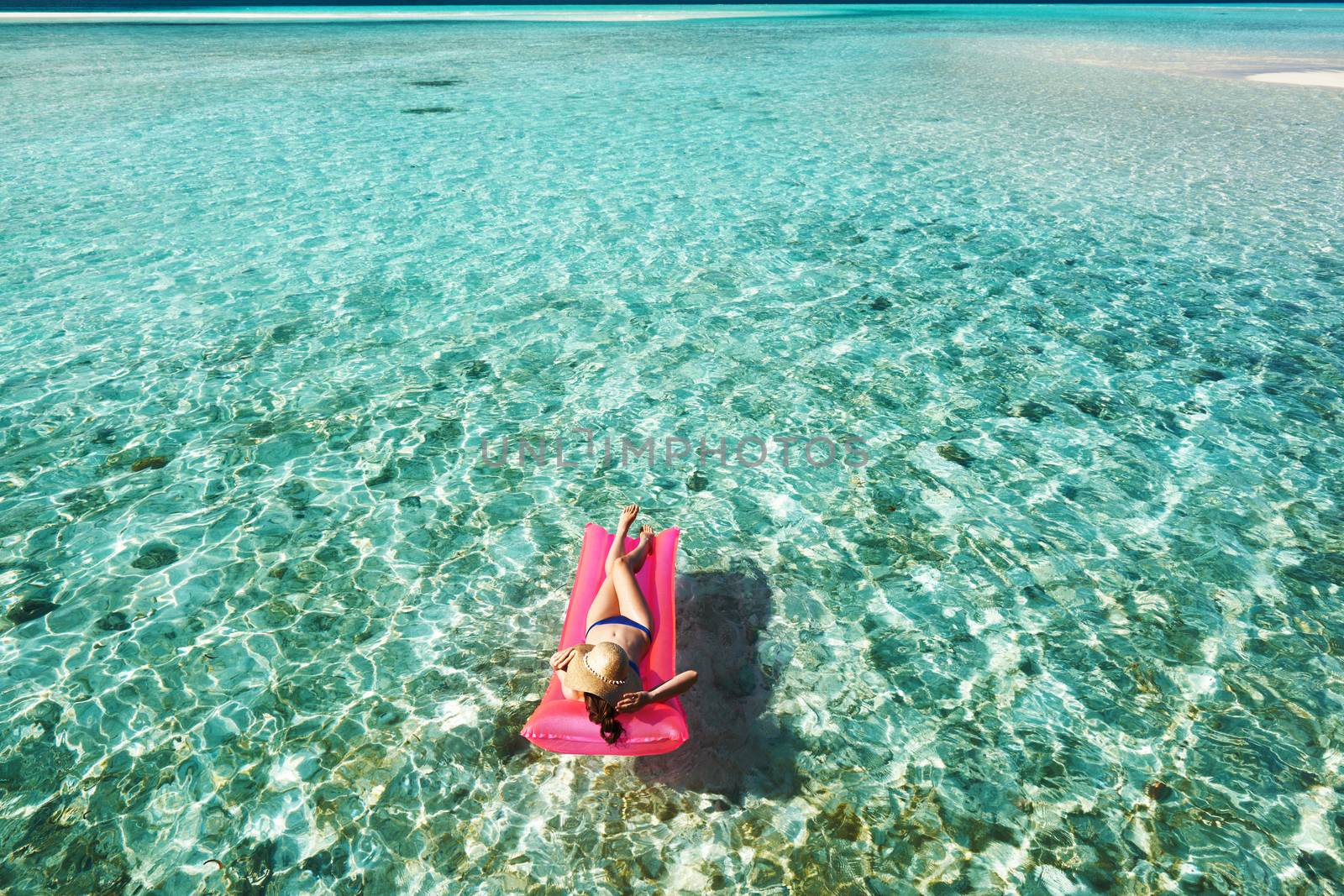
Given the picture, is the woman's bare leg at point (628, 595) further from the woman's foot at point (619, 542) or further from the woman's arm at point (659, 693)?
the woman's arm at point (659, 693)

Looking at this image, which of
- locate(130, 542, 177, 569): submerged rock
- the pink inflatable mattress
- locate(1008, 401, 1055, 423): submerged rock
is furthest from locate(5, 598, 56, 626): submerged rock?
locate(1008, 401, 1055, 423): submerged rock

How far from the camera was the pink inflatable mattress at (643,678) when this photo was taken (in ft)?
11.7

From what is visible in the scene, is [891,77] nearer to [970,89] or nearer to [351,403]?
[970,89]

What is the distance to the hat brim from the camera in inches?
140

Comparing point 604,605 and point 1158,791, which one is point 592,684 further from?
point 1158,791

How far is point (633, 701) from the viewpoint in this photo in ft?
11.9

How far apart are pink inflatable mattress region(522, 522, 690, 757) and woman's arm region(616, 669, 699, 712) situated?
4cm

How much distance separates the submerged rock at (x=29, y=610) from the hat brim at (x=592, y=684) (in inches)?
132

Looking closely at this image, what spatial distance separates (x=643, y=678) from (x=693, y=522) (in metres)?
1.85

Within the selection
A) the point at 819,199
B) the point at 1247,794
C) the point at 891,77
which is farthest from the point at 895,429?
the point at 891,77

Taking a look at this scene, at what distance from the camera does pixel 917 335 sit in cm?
808

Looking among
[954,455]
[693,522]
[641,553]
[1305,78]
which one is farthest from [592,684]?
[1305,78]

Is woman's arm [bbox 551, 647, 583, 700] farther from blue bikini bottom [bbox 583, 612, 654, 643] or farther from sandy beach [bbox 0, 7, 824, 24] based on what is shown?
sandy beach [bbox 0, 7, 824, 24]

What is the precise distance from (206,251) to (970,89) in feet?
57.4
